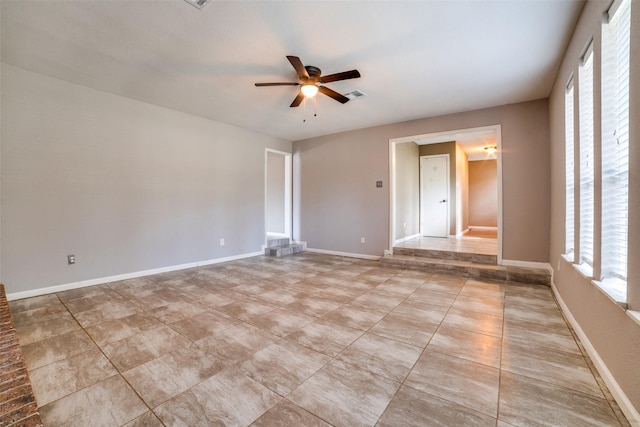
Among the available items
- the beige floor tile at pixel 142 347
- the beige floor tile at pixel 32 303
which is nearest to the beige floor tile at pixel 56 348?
the beige floor tile at pixel 142 347

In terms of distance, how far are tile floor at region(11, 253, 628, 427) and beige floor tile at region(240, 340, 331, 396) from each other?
0.01 metres

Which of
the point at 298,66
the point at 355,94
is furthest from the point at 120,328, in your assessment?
the point at 355,94

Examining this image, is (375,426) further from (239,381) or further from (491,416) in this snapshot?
(239,381)

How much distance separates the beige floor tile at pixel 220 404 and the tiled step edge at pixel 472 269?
12.1ft

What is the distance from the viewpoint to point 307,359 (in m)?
1.93

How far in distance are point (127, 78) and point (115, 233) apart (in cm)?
217

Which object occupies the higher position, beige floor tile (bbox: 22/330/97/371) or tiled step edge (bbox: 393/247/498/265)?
tiled step edge (bbox: 393/247/498/265)

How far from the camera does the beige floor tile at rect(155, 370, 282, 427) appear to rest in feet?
4.49

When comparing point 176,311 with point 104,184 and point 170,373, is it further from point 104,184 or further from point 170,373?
point 104,184

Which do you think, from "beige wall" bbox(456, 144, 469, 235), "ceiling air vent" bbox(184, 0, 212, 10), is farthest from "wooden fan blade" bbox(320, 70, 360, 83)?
"beige wall" bbox(456, 144, 469, 235)

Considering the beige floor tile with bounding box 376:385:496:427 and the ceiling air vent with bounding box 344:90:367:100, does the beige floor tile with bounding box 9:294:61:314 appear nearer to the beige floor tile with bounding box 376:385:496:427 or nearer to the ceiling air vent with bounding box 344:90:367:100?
the beige floor tile with bounding box 376:385:496:427

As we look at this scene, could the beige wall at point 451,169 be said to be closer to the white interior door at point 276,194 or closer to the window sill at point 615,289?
the white interior door at point 276,194

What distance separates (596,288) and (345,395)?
1.88 m

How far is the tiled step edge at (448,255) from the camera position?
14.7 feet
